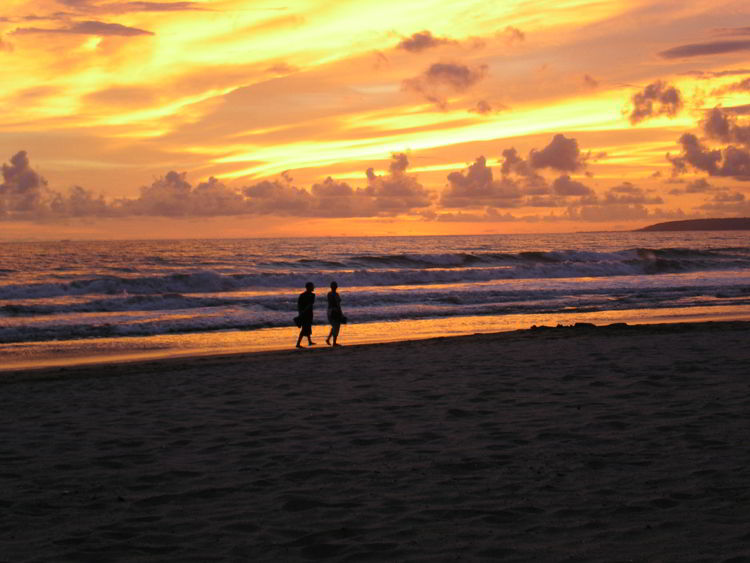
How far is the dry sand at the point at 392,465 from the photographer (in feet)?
16.9

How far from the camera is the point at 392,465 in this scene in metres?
7.01

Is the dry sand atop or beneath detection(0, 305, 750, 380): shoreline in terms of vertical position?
atop

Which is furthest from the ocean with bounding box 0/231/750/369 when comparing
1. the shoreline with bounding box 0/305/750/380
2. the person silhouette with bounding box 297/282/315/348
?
the person silhouette with bounding box 297/282/315/348

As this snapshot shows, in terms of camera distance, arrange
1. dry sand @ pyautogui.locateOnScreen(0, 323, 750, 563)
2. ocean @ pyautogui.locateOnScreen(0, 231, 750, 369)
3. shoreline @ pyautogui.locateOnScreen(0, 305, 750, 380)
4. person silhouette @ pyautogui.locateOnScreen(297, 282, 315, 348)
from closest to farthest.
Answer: dry sand @ pyautogui.locateOnScreen(0, 323, 750, 563)
shoreline @ pyautogui.locateOnScreen(0, 305, 750, 380)
person silhouette @ pyautogui.locateOnScreen(297, 282, 315, 348)
ocean @ pyautogui.locateOnScreen(0, 231, 750, 369)

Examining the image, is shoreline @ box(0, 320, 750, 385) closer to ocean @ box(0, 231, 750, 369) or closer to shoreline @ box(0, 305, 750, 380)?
shoreline @ box(0, 305, 750, 380)

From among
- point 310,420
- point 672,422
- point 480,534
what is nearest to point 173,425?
point 310,420

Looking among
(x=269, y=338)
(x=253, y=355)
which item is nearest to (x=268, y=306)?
(x=269, y=338)

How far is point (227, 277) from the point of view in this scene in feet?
156

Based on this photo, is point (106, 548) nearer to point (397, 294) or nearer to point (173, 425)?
→ point (173, 425)

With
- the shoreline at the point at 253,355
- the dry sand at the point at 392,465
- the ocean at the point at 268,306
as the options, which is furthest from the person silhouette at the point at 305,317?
the dry sand at the point at 392,465

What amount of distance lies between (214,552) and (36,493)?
92.9 inches

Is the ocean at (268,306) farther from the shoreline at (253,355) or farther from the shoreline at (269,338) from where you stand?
the shoreline at (253,355)

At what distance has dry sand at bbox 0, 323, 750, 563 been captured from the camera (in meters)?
5.16

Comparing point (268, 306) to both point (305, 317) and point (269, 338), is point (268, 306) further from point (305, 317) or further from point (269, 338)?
point (305, 317)
